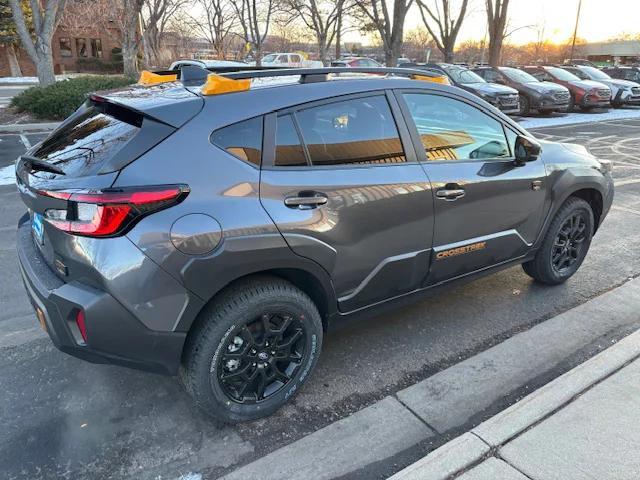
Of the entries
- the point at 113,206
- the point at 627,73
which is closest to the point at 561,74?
the point at 627,73

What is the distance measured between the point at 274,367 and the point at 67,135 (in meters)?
1.64

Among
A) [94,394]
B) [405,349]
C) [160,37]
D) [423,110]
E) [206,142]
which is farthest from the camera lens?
[160,37]

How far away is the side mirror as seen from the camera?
3.40m

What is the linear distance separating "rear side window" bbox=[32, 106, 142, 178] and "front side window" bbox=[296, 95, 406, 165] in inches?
33.3

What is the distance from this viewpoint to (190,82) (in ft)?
9.04

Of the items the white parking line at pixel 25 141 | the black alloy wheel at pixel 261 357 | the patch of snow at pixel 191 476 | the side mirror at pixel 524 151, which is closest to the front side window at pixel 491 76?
the white parking line at pixel 25 141

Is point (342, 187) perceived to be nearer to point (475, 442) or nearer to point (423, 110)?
point (423, 110)

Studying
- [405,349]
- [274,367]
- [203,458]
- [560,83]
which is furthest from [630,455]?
[560,83]

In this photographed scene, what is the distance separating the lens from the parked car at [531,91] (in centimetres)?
1647

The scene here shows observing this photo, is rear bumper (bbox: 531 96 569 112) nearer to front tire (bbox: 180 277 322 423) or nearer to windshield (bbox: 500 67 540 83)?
windshield (bbox: 500 67 540 83)

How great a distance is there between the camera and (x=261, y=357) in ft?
8.15

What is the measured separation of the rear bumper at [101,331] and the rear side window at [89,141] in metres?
0.52

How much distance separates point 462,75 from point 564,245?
13.5 m

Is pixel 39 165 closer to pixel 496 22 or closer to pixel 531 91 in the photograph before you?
pixel 531 91
